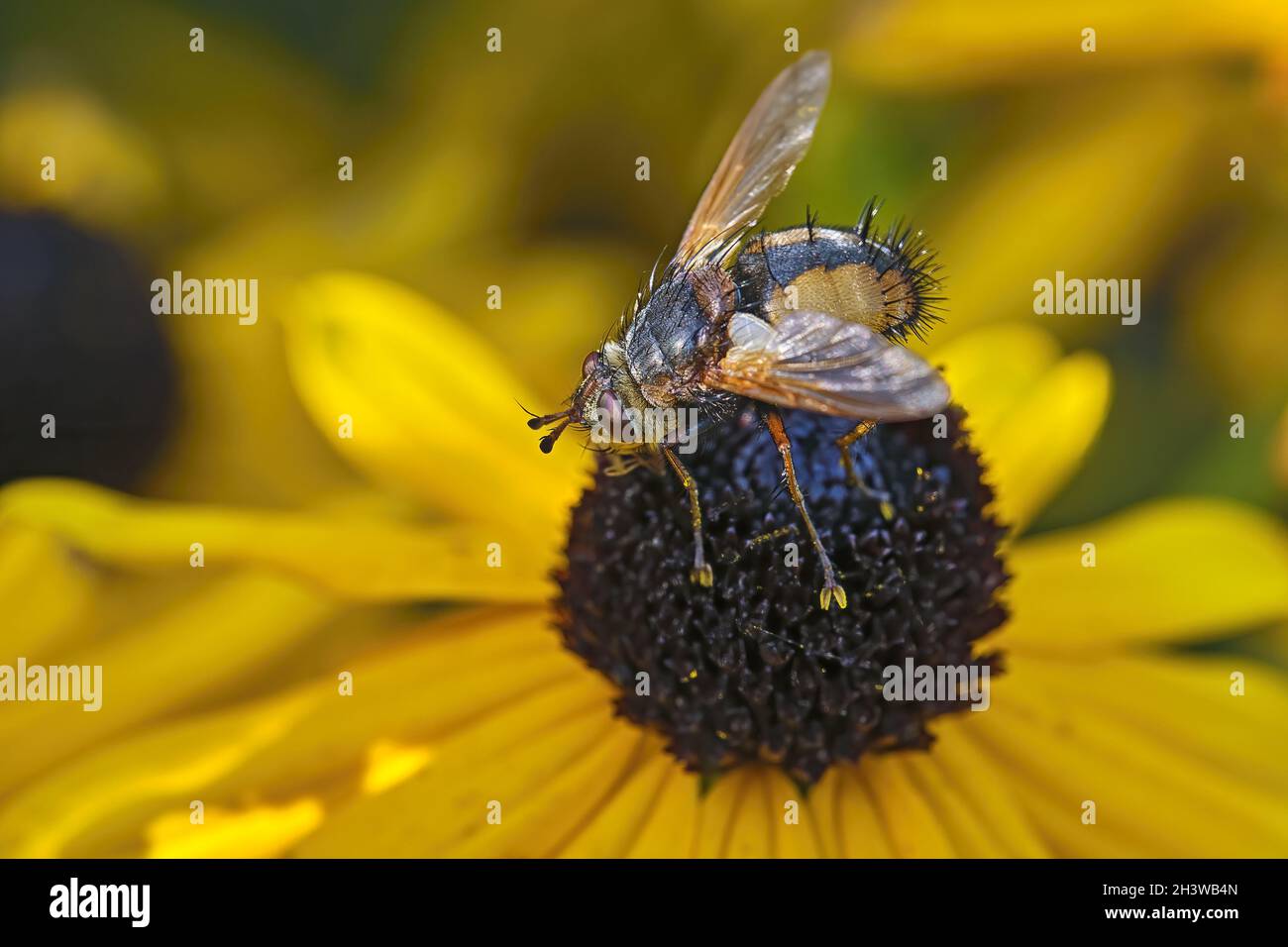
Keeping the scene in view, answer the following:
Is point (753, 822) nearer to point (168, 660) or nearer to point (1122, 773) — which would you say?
point (1122, 773)

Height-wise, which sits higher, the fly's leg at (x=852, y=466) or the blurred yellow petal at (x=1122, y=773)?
the fly's leg at (x=852, y=466)

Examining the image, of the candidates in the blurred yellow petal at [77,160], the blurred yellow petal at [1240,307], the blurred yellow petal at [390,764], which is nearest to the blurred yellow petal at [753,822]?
the blurred yellow petal at [390,764]

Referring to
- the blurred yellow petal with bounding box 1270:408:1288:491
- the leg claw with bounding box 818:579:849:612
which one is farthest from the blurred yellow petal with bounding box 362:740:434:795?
the blurred yellow petal with bounding box 1270:408:1288:491

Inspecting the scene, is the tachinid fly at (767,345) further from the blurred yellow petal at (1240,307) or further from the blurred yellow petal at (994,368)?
the blurred yellow petal at (1240,307)

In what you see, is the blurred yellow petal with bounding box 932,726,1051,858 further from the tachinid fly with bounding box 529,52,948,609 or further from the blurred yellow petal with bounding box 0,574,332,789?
the blurred yellow petal with bounding box 0,574,332,789

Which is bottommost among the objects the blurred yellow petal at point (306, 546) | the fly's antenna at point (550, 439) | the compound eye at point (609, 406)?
the blurred yellow petal at point (306, 546)

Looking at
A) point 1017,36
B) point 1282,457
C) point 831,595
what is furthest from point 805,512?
point 1017,36
